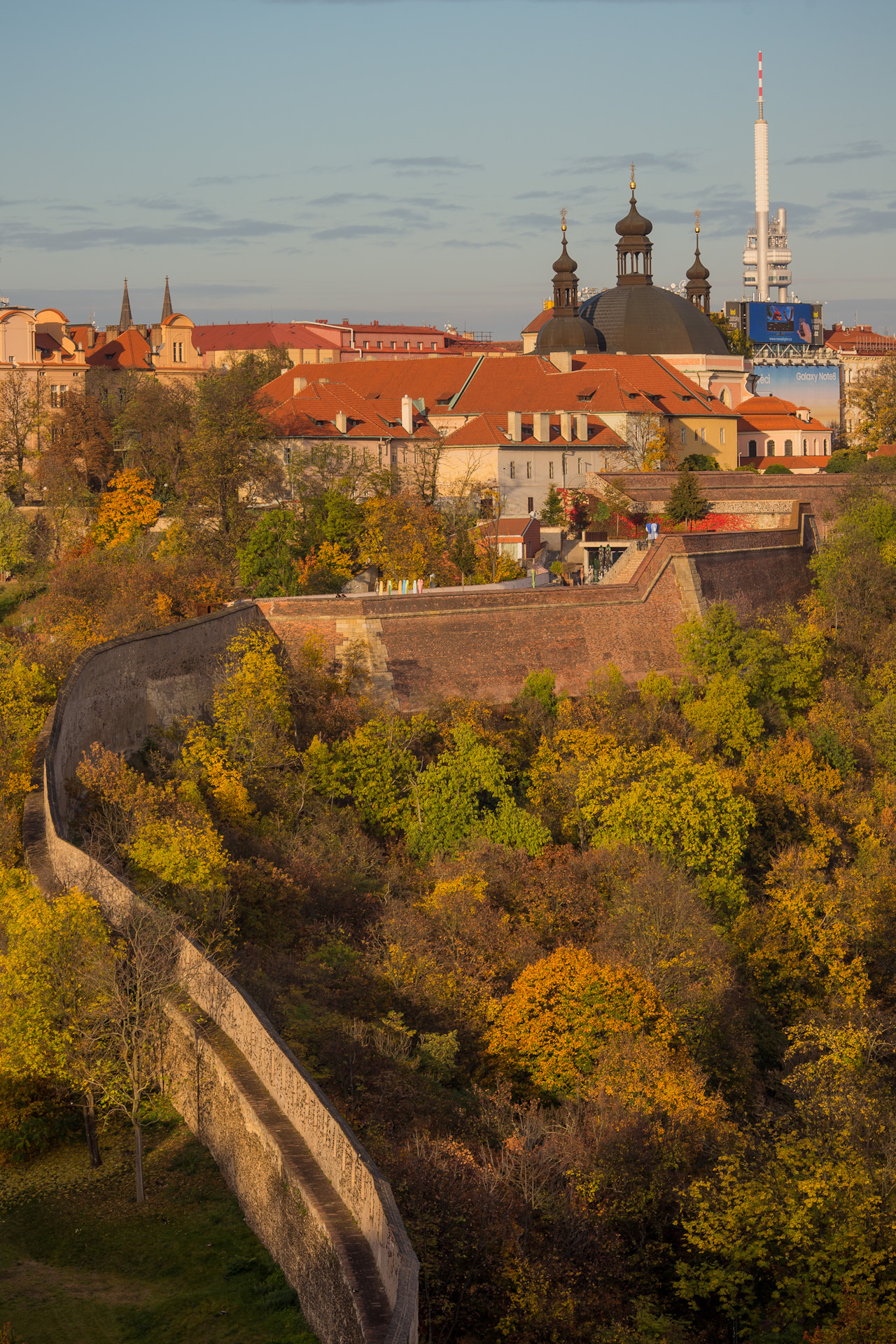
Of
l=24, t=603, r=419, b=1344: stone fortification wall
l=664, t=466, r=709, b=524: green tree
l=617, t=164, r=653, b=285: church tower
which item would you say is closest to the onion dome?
l=617, t=164, r=653, b=285: church tower

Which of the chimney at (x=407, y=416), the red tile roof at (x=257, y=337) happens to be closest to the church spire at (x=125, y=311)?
the red tile roof at (x=257, y=337)

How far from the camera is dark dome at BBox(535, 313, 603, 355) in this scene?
210 ft

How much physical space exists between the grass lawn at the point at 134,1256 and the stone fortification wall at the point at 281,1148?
26 cm

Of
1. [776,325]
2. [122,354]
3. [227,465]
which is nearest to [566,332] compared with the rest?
[122,354]

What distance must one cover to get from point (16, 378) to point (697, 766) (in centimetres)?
3295

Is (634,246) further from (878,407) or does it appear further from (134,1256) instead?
(134,1256)

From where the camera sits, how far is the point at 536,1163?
1573 centimetres

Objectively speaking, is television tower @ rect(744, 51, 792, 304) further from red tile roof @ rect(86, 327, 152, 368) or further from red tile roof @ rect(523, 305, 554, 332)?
red tile roof @ rect(86, 327, 152, 368)

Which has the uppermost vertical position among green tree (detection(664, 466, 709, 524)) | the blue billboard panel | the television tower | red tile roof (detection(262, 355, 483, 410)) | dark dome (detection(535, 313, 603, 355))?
the television tower

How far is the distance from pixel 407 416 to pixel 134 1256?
39301mm

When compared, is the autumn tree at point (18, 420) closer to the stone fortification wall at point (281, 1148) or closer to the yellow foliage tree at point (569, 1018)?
the stone fortification wall at point (281, 1148)

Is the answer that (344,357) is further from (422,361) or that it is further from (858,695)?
(858,695)

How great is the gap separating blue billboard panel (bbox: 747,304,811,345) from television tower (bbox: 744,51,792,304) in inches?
351

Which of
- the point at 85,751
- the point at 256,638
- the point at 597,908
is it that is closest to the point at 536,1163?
the point at 597,908
